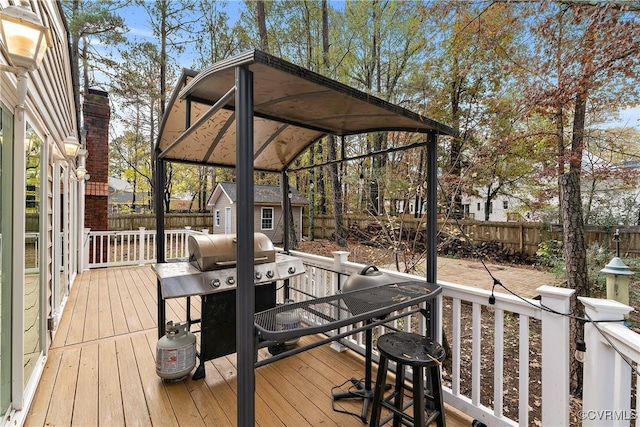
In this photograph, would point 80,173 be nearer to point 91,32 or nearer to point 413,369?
point 91,32

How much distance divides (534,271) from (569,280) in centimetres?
576

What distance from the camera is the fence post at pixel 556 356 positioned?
1.60 meters

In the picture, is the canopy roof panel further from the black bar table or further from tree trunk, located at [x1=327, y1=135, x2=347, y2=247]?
tree trunk, located at [x1=327, y1=135, x2=347, y2=247]

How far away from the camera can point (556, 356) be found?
5.33 feet

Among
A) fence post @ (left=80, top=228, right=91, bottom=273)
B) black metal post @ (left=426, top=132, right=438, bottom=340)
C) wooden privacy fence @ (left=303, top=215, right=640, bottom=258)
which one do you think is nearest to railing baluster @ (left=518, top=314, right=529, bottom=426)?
black metal post @ (left=426, top=132, right=438, bottom=340)

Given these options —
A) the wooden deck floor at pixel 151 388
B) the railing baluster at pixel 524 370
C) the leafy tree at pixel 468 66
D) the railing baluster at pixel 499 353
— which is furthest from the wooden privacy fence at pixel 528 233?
the railing baluster at pixel 524 370

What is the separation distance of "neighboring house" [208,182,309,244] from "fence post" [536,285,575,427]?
12.4 metres

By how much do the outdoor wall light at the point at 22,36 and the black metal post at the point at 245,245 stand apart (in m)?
1.17

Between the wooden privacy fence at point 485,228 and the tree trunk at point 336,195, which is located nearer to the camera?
the wooden privacy fence at point 485,228

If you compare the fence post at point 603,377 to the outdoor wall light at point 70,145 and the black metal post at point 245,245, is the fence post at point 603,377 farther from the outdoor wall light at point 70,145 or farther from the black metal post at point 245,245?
the outdoor wall light at point 70,145

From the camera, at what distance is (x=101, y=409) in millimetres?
2182

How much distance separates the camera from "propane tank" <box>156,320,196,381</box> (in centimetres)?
A: 242

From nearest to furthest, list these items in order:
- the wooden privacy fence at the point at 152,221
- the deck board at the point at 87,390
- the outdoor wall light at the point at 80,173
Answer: the deck board at the point at 87,390
the outdoor wall light at the point at 80,173
the wooden privacy fence at the point at 152,221

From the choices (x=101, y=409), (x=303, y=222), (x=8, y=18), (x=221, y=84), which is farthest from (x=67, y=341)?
(x=303, y=222)
